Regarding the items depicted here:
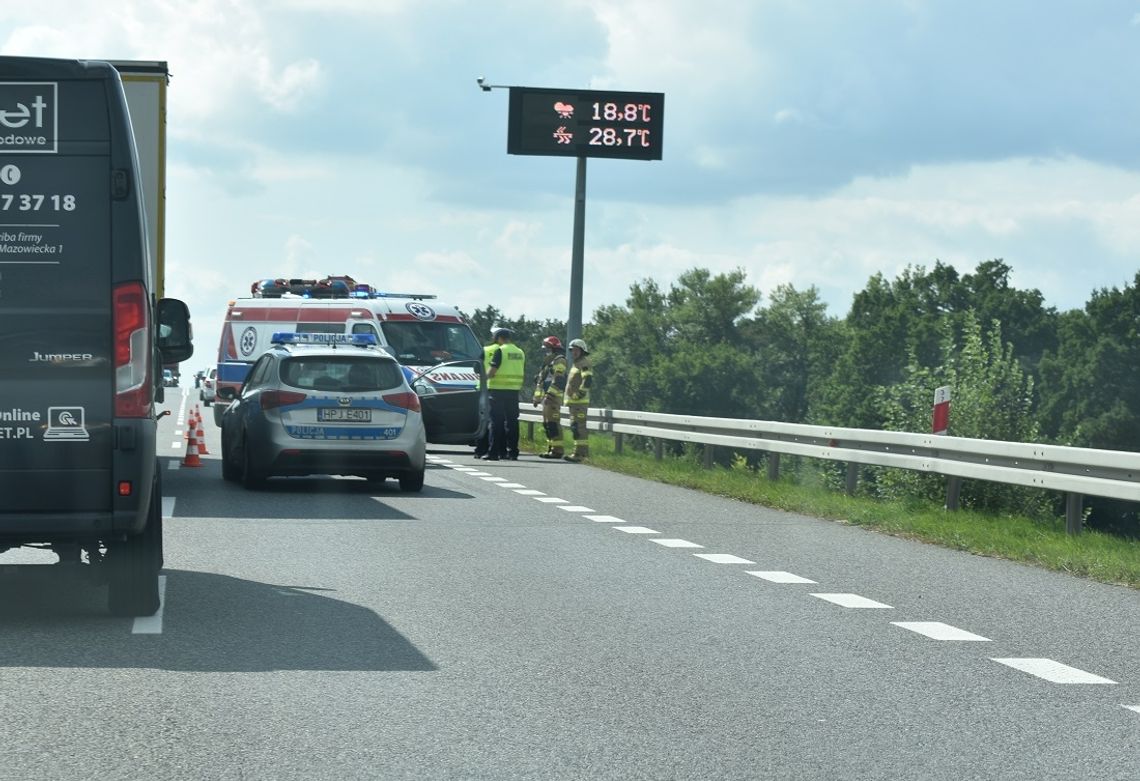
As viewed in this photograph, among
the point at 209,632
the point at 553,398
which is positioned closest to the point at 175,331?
the point at 209,632

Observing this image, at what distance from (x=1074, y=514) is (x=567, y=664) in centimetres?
713

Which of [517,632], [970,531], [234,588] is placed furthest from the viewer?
[970,531]

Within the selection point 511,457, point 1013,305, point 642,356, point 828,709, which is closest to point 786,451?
point 511,457

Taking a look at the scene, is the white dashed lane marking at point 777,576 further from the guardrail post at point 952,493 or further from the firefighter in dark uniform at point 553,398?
the firefighter in dark uniform at point 553,398

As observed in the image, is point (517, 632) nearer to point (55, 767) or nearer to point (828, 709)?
point (828, 709)

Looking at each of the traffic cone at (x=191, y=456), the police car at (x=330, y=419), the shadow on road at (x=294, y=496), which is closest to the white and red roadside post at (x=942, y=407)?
the shadow on road at (x=294, y=496)

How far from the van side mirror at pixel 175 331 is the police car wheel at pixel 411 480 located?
928cm

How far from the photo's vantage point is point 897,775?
5910mm

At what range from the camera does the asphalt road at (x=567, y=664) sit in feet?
20.1

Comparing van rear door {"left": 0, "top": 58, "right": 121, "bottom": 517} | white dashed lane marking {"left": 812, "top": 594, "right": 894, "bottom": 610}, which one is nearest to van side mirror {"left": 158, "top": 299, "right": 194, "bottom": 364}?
van rear door {"left": 0, "top": 58, "right": 121, "bottom": 517}

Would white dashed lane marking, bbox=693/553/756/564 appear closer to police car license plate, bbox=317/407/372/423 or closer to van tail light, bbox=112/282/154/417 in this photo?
van tail light, bbox=112/282/154/417

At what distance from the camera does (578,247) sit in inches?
1374

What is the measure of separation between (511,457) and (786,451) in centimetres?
745

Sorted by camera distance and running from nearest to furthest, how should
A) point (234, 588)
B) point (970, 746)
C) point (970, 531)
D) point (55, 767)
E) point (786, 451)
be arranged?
point (55, 767), point (970, 746), point (234, 588), point (970, 531), point (786, 451)
